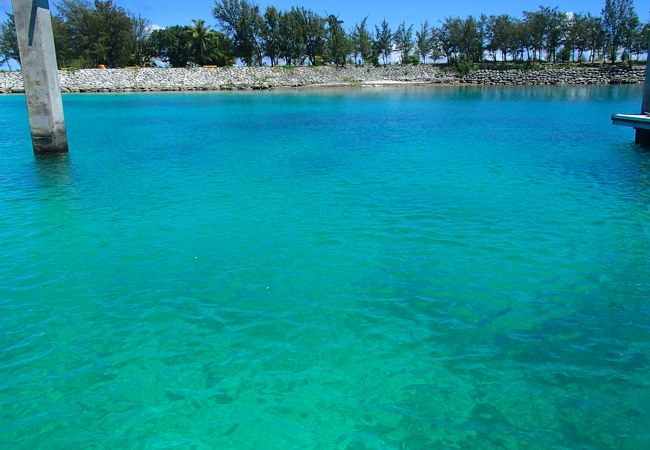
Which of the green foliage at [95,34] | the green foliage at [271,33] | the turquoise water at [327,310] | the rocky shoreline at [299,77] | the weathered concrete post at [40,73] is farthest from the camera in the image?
the green foliage at [271,33]

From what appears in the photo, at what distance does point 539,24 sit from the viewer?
322 ft

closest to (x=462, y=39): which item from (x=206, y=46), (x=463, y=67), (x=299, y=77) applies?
(x=463, y=67)

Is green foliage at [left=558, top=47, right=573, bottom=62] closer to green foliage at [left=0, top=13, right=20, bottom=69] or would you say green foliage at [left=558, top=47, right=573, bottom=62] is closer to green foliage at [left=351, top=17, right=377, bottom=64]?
green foliage at [left=351, top=17, right=377, bottom=64]

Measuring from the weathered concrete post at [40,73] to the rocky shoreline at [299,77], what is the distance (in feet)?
208

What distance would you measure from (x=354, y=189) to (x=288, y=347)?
9.27 metres

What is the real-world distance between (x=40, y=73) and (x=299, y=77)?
7580 cm

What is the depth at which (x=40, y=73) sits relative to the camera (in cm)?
1944

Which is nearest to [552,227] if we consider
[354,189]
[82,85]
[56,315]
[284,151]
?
[354,189]

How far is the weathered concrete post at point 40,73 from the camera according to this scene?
18.7 meters

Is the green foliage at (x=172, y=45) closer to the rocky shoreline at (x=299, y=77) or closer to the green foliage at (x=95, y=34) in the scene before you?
the green foliage at (x=95, y=34)

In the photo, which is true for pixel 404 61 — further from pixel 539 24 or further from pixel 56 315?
pixel 56 315

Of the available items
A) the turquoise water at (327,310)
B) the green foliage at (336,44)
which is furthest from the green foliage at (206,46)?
the turquoise water at (327,310)

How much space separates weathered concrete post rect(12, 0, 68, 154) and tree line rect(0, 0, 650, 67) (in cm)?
7822

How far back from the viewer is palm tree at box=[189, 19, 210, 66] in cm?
9225
